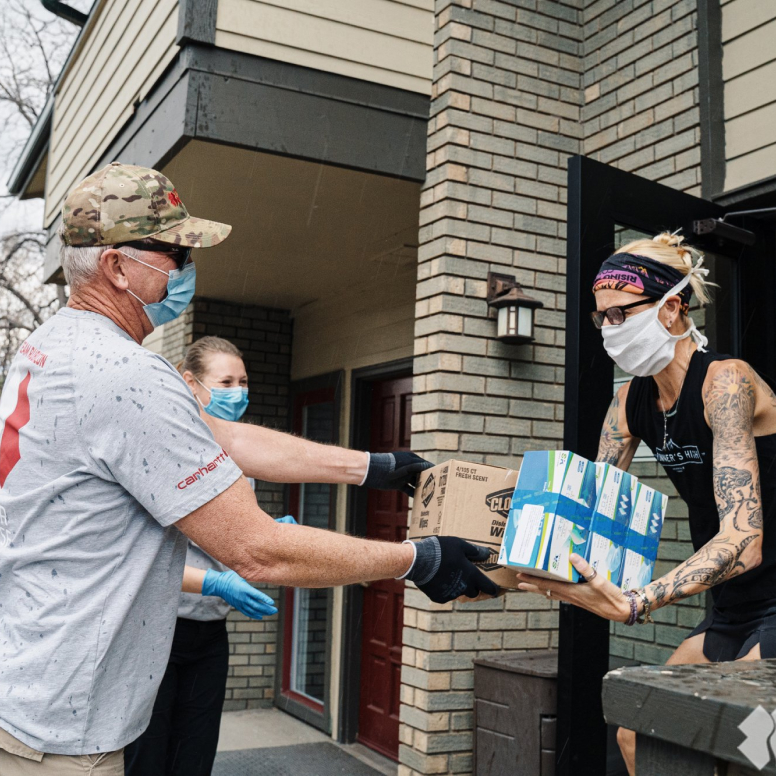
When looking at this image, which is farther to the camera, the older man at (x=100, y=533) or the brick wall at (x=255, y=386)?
the brick wall at (x=255, y=386)

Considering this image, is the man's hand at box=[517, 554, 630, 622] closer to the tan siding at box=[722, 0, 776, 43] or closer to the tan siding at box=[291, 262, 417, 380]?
the tan siding at box=[722, 0, 776, 43]

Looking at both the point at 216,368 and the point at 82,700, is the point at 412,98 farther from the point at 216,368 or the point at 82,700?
the point at 82,700

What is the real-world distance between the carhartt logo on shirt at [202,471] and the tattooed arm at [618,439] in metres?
1.63

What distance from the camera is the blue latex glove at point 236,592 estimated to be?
2.88 meters

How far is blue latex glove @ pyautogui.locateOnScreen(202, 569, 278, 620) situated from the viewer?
288cm

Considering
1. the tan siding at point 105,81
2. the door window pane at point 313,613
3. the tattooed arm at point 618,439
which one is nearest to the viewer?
the tattooed arm at point 618,439

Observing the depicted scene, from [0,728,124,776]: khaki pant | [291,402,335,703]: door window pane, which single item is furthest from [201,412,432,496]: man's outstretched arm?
[291,402,335,703]: door window pane

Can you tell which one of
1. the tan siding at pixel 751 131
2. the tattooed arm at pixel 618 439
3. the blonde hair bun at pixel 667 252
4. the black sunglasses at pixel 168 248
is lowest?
the tattooed arm at pixel 618 439

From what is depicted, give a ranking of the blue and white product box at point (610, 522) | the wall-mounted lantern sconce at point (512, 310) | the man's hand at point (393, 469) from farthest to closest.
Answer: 1. the wall-mounted lantern sconce at point (512, 310)
2. the man's hand at point (393, 469)
3. the blue and white product box at point (610, 522)

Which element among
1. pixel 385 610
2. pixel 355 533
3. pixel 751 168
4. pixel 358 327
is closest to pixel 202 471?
pixel 751 168

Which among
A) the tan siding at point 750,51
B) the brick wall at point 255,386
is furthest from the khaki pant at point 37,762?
the brick wall at point 255,386

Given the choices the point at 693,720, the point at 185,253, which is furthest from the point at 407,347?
the point at 693,720

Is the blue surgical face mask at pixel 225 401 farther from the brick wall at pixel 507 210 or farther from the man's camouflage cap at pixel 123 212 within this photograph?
the man's camouflage cap at pixel 123 212

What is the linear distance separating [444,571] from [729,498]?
38.2 inches
